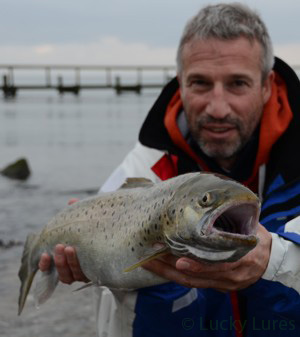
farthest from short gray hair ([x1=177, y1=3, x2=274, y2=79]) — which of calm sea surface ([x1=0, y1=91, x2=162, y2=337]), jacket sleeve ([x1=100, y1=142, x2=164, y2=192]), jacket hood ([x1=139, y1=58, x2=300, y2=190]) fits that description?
calm sea surface ([x1=0, y1=91, x2=162, y2=337])

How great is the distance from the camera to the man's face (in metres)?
4.46

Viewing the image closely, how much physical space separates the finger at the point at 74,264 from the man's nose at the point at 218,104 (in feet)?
4.49

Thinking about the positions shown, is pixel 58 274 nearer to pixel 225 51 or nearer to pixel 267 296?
pixel 267 296

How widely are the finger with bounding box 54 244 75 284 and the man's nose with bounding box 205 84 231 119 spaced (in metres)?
1.42

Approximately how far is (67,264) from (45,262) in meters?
0.26

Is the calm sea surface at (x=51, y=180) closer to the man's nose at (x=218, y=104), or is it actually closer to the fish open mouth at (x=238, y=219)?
the man's nose at (x=218, y=104)

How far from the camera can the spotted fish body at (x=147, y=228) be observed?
2.65 metres

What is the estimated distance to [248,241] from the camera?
2596 mm

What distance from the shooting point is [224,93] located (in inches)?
176

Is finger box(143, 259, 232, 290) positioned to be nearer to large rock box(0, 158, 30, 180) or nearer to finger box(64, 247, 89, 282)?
finger box(64, 247, 89, 282)

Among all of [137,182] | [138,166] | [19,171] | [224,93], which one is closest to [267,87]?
[224,93]

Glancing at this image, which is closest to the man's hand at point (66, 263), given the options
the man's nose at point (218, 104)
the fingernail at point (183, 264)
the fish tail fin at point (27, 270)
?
the fish tail fin at point (27, 270)

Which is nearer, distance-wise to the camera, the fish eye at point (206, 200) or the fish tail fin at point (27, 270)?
the fish eye at point (206, 200)

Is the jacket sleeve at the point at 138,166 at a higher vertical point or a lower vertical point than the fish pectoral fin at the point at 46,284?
higher
